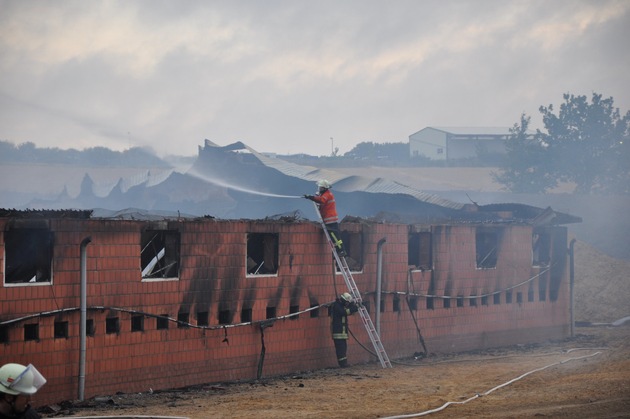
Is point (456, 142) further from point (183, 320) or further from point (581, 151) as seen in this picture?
point (183, 320)

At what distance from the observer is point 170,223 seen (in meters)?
A: 18.4

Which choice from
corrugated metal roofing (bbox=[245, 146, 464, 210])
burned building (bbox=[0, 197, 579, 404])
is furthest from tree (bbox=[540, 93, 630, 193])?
burned building (bbox=[0, 197, 579, 404])

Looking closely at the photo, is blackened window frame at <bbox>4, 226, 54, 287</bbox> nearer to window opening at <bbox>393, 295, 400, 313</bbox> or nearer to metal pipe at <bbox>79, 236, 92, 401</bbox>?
metal pipe at <bbox>79, 236, 92, 401</bbox>

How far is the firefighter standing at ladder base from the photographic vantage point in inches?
838

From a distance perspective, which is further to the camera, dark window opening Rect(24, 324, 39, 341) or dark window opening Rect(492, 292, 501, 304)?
dark window opening Rect(492, 292, 501, 304)

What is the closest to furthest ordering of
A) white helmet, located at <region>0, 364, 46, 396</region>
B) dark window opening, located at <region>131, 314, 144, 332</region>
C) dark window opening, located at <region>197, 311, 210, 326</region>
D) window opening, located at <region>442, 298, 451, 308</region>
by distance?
white helmet, located at <region>0, 364, 46, 396</region>
dark window opening, located at <region>131, 314, 144, 332</region>
dark window opening, located at <region>197, 311, 210, 326</region>
window opening, located at <region>442, 298, 451, 308</region>

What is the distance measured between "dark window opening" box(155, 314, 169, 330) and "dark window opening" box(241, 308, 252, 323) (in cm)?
208

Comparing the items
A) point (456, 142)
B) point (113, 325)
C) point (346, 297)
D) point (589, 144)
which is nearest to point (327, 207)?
point (346, 297)

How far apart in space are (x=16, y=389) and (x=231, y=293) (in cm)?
1270

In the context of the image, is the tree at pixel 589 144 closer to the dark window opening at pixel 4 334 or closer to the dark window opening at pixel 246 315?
the dark window opening at pixel 246 315

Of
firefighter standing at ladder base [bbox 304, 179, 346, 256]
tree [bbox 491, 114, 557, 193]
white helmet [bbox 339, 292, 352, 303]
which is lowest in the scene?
white helmet [bbox 339, 292, 352, 303]

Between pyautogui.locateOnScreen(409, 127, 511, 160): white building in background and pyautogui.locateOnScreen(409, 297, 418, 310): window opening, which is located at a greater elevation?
pyautogui.locateOnScreen(409, 127, 511, 160): white building in background

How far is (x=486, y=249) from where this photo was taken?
91.7 feet

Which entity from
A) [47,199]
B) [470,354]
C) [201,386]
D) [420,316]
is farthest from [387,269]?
[47,199]
